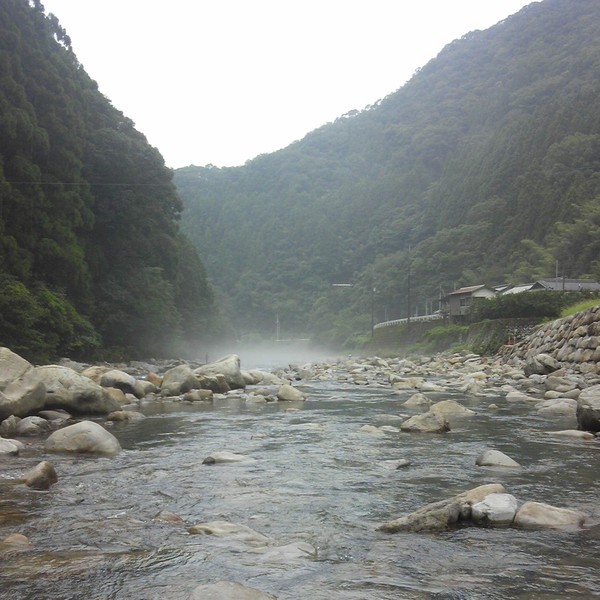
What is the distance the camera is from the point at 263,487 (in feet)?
16.2

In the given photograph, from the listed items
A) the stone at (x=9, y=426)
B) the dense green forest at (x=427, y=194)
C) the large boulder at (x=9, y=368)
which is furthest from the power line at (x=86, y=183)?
the dense green forest at (x=427, y=194)

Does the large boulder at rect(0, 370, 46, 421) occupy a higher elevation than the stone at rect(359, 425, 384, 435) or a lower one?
higher

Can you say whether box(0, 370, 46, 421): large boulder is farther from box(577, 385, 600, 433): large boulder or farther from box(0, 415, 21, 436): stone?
box(577, 385, 600, 433): large boulder

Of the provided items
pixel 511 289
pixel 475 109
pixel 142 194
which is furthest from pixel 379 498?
pixel 475 109

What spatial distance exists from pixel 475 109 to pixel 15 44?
254 ft

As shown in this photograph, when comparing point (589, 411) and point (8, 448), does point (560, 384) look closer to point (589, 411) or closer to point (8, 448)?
point (589, 411)

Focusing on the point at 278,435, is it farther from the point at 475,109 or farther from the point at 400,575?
the point at 475,109

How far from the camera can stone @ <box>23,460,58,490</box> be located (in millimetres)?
4758

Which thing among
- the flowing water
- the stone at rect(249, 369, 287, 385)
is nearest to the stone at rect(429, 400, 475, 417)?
the flowing water

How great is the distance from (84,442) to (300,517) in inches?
128

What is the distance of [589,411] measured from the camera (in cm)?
721

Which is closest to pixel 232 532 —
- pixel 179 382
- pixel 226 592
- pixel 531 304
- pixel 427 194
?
pixel 226 592

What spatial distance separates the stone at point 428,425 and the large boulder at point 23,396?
5172 millimetres

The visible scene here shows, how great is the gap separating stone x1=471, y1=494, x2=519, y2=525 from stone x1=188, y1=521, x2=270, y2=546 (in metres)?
1.38
